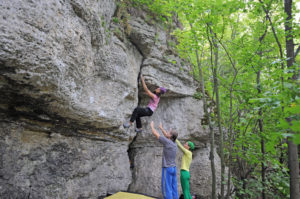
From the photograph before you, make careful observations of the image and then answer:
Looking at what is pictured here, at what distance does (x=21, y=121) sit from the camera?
15.6ft

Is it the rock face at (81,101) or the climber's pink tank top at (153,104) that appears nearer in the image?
the rock face at (81,101)

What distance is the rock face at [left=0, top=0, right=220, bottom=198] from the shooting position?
12.2 ft

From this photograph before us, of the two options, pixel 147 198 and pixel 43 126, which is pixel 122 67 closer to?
pixel 43 126

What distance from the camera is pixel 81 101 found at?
5.47 m

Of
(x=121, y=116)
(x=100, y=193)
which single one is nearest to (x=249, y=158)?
(x=121, y=116)

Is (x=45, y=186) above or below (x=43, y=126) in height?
below

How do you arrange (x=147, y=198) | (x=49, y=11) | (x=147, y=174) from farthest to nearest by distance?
1. (x=147, y=174)
2. (x=147, y=198)
3. (x=49, y=11)

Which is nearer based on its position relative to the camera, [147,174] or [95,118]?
[95,118]

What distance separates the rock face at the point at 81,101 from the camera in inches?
147

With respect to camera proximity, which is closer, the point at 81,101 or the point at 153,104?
the point at 81,101

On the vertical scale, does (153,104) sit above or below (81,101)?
above

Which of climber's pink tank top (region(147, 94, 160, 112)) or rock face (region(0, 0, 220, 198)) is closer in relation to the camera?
rock face (region(0, 0, 220, 198))

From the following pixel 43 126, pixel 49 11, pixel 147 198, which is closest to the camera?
pixel 49 11

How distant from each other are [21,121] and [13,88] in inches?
47.9
